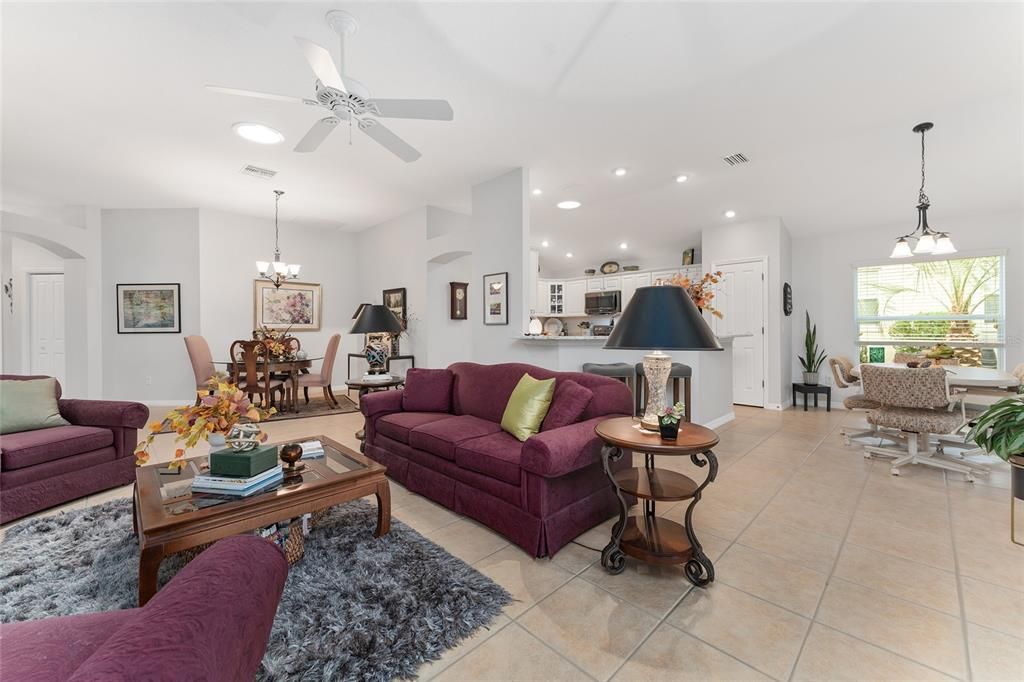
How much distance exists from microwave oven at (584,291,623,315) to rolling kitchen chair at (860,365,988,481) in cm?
406

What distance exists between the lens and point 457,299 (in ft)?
20.7

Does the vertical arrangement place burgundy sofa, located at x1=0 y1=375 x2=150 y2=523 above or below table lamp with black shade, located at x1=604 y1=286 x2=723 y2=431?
below

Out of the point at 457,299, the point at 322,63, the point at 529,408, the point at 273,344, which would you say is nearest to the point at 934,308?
the point at 529,408

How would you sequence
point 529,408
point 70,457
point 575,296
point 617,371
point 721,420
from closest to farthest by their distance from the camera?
point 529,408 → point 70,457 → point 617,371 → point 721,420 → point 575,296

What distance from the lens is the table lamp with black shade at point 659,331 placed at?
75.9 inches

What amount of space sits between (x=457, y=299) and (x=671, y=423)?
4.75 meters

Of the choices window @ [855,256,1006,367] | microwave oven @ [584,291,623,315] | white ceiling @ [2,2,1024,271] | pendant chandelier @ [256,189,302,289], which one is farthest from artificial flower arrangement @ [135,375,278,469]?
window @ [855,256,1006,367]

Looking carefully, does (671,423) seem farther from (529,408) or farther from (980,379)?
(980,379)

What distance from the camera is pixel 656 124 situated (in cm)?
349

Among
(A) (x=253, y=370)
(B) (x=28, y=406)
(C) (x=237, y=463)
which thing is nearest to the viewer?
(C) (x=237, y=463)

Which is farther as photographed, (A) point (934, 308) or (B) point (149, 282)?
(B) point (149, 282)

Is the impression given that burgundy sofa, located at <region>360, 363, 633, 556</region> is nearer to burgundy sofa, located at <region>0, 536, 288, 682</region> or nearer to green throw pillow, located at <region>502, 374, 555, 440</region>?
green throw pillow, located at <region>502, 374, 555, 440</region>

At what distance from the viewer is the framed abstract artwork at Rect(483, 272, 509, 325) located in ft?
15.2

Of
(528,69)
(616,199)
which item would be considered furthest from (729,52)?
(616,199)
